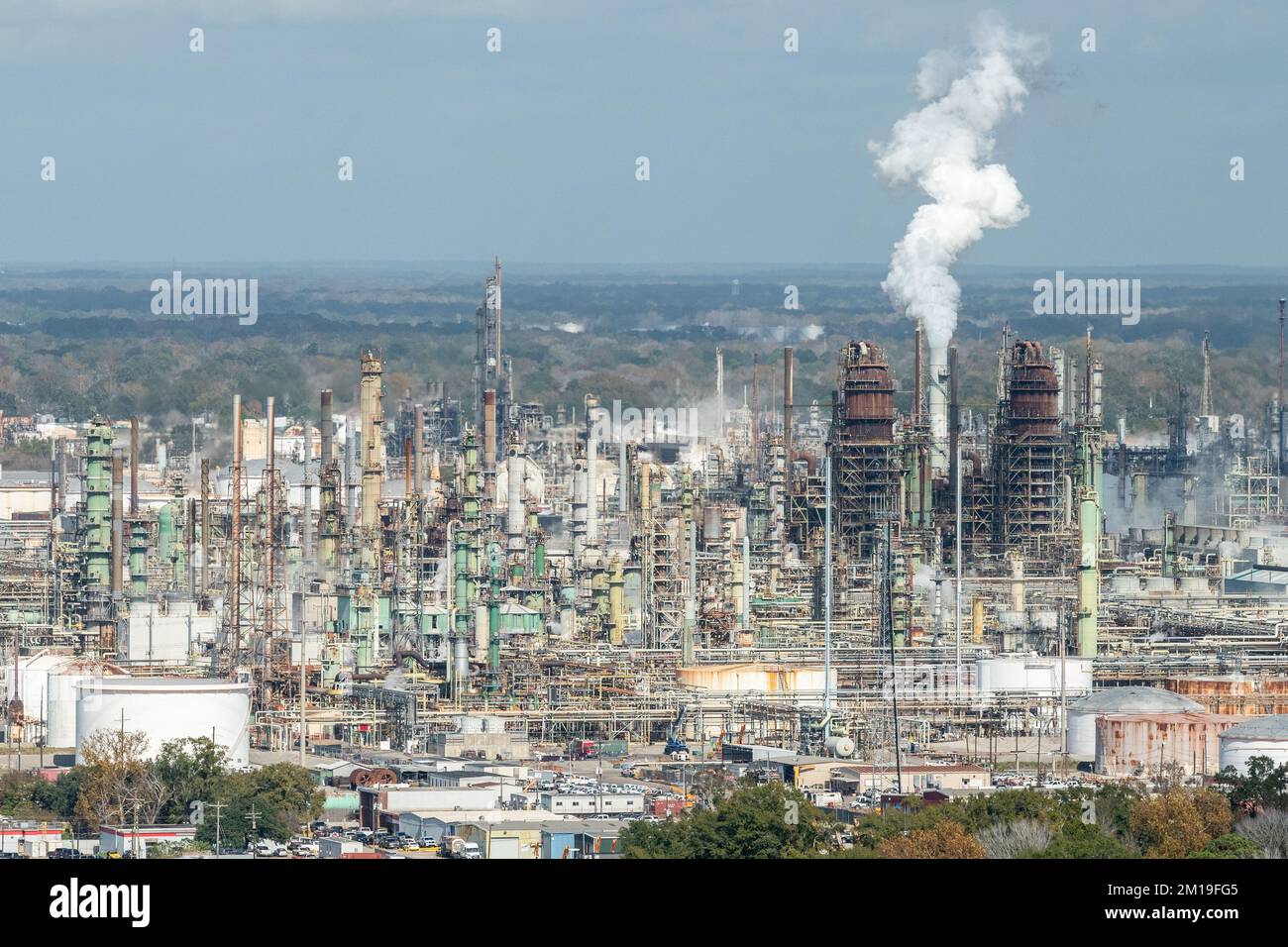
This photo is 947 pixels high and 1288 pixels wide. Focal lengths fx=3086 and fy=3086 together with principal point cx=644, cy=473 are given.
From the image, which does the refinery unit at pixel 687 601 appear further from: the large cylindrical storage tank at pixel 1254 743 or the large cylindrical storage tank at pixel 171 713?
the large cylindrical storage tank at pixel 1254 743

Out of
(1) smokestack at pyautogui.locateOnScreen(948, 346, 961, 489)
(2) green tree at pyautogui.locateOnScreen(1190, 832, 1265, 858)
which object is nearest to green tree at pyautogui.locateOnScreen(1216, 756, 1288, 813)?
Result: (2) green tree at pyautogui.locateOnScreen(1190, 832, 1265, 858)

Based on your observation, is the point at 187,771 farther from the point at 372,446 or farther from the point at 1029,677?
the point at 372,446

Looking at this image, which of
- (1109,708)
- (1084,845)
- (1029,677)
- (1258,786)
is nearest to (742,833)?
(1084,845)

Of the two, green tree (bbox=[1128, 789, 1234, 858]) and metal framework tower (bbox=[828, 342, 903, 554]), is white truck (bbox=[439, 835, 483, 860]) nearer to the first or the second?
green tree (bbox=[1128, 789, 1234, 858])

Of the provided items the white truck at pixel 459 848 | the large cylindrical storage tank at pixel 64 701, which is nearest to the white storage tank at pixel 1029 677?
the large cylindrical storage tank at pixel 64 701

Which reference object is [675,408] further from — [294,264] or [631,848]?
[294,264]
